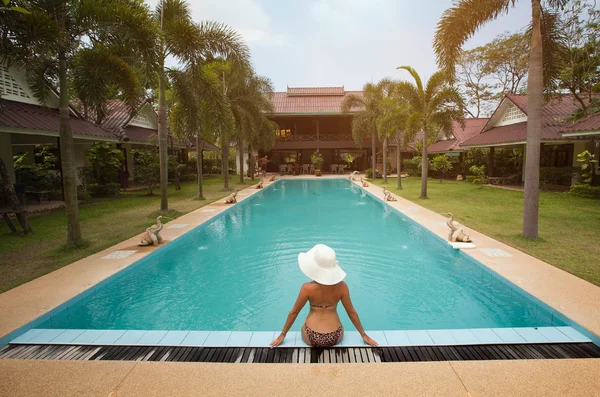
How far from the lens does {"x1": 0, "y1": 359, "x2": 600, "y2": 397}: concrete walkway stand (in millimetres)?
2480

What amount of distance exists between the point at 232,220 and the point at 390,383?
8444 mm

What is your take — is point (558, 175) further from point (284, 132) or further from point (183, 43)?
point (284, 132)

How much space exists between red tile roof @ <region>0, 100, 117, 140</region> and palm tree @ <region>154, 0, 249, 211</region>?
3150 mm

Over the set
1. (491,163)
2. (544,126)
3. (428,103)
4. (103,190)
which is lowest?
(103,190)

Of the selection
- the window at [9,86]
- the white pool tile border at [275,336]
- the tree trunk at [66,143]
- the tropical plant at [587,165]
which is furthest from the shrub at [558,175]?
the window at [9,86]

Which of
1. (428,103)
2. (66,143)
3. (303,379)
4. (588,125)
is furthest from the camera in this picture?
(428,103)

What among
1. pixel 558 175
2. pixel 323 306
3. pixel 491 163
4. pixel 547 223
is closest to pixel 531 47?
pixel 547 223

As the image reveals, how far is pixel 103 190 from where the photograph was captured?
14734 mm

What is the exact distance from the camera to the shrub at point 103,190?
14.6 metres

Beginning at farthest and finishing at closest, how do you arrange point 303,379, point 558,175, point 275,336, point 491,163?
point 491,163, point 558,175, point 275,336, point 303,379

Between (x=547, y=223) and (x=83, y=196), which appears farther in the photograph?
(x=83, y=196)

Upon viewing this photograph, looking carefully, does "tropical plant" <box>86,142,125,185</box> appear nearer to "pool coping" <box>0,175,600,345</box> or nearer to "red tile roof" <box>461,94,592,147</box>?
"pool coping" <box>0,175,600,345</box>

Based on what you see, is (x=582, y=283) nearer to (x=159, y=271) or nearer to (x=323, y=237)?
(x=323, y=237)

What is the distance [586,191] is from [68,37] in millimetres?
16549
